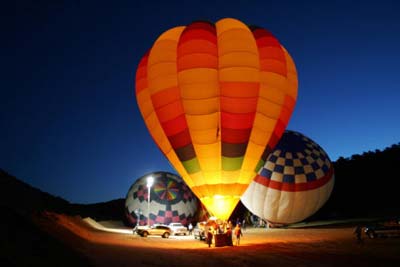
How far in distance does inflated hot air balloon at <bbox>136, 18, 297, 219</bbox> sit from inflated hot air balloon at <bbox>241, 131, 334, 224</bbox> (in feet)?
23.2

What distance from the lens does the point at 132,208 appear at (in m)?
25.8

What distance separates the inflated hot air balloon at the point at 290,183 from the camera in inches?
818

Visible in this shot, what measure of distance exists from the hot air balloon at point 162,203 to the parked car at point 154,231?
13.1ft

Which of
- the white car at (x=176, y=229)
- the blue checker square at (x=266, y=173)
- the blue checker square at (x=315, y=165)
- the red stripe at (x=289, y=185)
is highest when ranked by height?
the blue checker square at (x=315, y=165)

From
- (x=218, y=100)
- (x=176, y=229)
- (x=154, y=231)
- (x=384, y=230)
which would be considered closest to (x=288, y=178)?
(x=384, y=230)

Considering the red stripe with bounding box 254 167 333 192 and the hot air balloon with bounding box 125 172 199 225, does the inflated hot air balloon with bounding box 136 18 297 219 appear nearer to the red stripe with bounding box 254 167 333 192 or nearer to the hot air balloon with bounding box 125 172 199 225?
the red stripe with bounding box 254 167 333 192

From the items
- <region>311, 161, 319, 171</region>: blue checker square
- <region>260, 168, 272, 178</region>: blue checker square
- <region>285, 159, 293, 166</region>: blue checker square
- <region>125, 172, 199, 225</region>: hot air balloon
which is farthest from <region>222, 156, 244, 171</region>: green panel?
<region>125, 172, 199, 225</region>: hot air balloon

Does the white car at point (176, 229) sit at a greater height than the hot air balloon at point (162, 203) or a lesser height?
lesser

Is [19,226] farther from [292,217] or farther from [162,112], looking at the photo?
[292,217]

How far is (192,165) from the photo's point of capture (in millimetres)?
13734

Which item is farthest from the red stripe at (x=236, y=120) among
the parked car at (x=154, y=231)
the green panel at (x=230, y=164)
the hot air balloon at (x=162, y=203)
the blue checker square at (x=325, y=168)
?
the hot air balloon at (x=162, y=203)

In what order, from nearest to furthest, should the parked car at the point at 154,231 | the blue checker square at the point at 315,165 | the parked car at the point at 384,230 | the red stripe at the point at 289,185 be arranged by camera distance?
the parked car at the point at 384,230
the parked car at the point at 154,231
the red stripe at the point at 289,185
the blue checker square at the point at 315,165

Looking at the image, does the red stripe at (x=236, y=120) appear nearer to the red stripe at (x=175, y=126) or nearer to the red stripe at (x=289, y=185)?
the red stripe at (x=175, y=126)

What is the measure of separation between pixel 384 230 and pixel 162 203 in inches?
539
